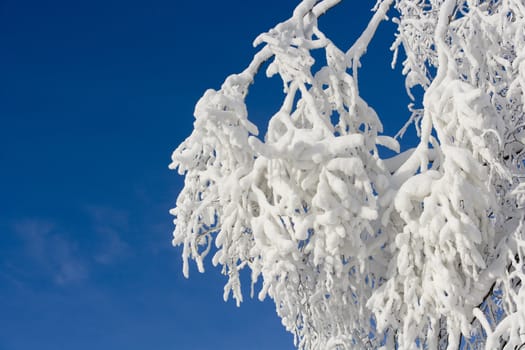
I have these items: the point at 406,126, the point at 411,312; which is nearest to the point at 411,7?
the point at 406,126

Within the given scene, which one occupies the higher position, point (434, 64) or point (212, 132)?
point (434, 64)

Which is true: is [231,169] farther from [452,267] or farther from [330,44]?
[452,267]

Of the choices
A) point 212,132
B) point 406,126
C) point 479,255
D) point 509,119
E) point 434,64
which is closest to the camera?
point 479,255

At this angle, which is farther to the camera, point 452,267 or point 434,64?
point 434,64

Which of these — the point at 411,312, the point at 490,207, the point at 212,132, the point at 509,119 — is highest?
the point at 212,132

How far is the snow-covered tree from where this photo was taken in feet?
15.8

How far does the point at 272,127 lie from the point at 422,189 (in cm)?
124

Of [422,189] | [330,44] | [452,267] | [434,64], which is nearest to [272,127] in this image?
[330,44]

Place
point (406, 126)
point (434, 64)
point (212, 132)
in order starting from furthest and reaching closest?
point (434, 64) → point (406, 126) → point (212, 132)

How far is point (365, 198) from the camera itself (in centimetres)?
499

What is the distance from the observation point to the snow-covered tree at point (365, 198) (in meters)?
4.82

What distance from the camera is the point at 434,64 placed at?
6941 mm

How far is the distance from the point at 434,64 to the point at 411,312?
9.20 feet

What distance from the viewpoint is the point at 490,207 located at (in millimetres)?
5016
